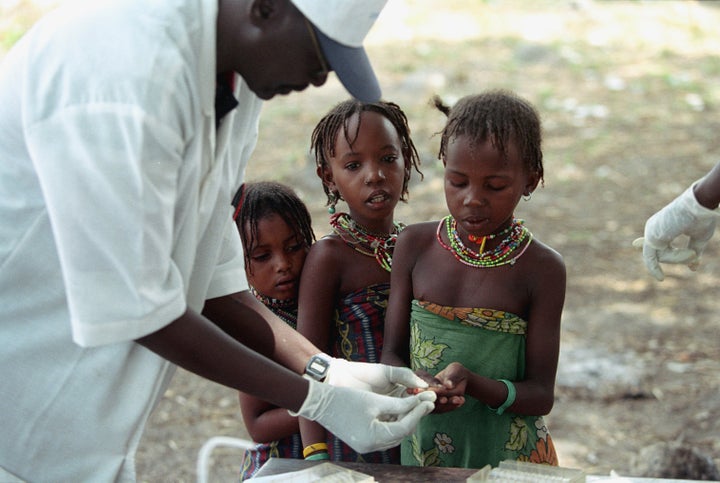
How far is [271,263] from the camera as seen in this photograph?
2459mm

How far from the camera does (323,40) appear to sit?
1.59 metres

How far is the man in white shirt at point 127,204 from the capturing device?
4.74 feet

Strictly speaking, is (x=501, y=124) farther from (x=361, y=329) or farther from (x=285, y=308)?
(x=285, y=308)

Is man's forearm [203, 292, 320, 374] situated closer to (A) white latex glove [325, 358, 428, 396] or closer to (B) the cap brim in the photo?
(A) white latex glove [325, 358, 428, 396]

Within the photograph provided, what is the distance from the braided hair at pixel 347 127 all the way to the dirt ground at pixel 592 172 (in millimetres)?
1811

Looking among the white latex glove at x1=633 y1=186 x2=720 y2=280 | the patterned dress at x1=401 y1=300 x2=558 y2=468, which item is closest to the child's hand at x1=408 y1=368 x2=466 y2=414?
the patterned dress at x1=401 y1=300 x2=558 y2=468

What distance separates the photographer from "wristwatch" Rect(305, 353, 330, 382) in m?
2.05

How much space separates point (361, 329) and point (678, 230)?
1001 mm

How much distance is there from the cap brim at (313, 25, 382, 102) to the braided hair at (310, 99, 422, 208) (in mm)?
680

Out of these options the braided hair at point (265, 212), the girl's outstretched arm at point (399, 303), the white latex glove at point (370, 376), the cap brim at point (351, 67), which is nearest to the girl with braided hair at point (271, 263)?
the braided hair at point (265, 212)

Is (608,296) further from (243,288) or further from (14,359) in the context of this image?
(14,359)

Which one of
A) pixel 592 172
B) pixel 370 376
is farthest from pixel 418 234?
pixel 592 172

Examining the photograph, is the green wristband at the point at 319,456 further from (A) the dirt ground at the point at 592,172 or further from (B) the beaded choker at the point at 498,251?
(A) the dirt ground at the point at 592,172

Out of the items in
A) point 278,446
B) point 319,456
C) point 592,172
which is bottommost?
point 592,172
